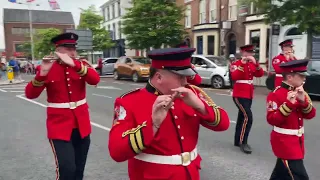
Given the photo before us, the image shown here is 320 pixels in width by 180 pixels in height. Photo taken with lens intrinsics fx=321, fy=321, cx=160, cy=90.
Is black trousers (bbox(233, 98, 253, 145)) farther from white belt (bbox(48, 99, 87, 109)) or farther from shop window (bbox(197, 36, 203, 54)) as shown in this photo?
shop window (bbox(197, 36, 203, 54))

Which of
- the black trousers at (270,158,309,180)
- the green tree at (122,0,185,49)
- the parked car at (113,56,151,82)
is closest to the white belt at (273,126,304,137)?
the black trousers at (270,158,309,180)

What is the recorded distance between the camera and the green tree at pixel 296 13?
11.9 metres

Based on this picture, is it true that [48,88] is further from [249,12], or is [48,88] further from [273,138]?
[249,12]

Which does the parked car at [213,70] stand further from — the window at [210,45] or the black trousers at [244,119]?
the window at [210,45]

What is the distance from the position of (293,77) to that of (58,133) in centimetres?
261

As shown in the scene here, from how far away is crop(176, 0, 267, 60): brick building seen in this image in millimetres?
23250

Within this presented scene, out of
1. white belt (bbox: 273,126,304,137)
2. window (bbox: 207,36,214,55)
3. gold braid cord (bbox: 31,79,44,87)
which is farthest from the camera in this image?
window (bbox: 207,36,214,55)

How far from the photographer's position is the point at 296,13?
12.2 m

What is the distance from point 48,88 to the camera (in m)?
3.71

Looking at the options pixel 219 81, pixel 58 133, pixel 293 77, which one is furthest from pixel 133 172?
pixel 219 81

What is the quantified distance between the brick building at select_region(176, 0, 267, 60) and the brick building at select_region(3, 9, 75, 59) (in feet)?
170

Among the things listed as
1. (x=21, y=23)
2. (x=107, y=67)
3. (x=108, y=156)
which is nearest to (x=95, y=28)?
(x=107, y=67)

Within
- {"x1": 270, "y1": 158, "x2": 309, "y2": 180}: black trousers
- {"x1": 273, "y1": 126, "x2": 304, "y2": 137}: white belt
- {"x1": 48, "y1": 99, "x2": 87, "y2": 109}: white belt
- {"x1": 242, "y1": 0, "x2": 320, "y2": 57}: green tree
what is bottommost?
{"x1": 270, "y1": 158, "x2": 309, "y2": 180}: black trousers

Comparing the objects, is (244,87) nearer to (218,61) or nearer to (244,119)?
(244,119)
